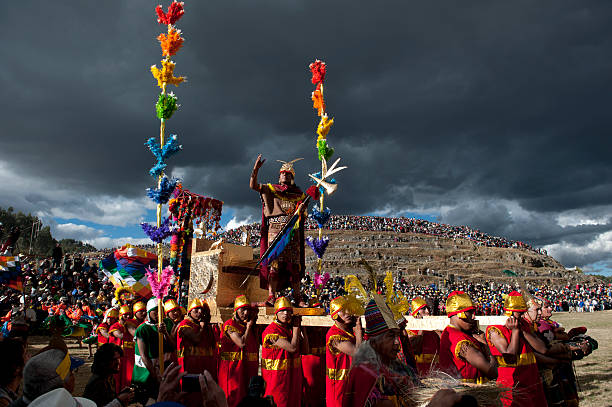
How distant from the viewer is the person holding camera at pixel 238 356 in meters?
6.16

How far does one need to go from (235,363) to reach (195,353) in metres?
0.65

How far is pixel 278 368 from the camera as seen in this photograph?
555 cm

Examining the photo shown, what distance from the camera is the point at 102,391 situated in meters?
3.92

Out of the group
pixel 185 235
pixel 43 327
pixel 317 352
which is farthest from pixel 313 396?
pixel 43 327


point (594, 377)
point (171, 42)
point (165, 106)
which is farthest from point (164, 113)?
point (594, 377)

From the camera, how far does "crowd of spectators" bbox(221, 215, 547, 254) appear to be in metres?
70.9

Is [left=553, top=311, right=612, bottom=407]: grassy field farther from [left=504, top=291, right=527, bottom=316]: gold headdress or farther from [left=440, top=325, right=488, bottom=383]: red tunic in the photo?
[left=440, top=325, right=488, bottom=383]: red tunic

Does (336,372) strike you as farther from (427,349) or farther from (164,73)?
(164,73)

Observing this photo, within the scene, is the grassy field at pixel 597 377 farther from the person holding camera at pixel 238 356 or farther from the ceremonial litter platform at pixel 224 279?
the ceremonial litter platform at pixel 224 279

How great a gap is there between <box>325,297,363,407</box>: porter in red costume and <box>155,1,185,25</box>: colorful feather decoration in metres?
6.86

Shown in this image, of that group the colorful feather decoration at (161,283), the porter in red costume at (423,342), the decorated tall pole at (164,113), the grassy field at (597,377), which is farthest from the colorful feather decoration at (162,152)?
the grassy field at (597,377)

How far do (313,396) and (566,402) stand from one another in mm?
4075

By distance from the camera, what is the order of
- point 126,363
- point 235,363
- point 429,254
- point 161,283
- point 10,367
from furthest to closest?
point 429,254
point 126,363
point 235,363
point 161,283
point 10,367

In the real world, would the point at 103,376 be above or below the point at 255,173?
below
